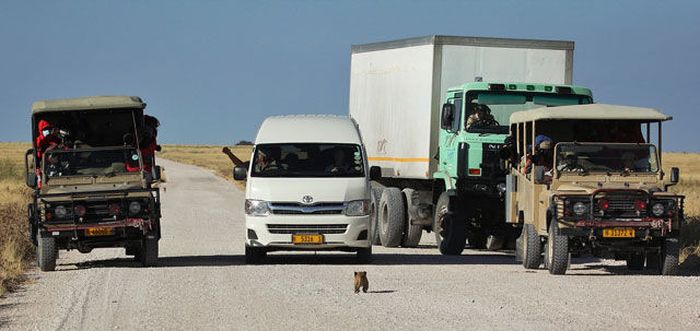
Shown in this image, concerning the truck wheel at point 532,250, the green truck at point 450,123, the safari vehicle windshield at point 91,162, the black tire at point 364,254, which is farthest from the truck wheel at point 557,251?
the safari vehicle windshield at point 91,162

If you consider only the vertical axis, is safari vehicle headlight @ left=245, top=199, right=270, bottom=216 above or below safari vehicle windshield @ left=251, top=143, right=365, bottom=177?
below

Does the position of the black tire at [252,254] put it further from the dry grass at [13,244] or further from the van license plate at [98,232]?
the dry grass at [13,244]

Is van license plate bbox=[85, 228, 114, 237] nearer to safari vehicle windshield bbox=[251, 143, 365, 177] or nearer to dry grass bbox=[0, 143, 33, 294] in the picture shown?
dry grass bbox=[0, 143, 33, 294]

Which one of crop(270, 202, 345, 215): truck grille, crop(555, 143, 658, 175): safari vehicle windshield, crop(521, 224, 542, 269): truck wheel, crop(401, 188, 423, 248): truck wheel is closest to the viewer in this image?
crop(555, 143, 658, 175): safari vehicle windshield

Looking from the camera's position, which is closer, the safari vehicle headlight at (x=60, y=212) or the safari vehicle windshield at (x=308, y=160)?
the safari vehicle headlight at (x=60, y=212)

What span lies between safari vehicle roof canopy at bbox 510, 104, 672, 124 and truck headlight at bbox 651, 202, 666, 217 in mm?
1605

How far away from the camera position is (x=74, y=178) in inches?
835

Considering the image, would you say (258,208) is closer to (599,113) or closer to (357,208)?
(357,208)

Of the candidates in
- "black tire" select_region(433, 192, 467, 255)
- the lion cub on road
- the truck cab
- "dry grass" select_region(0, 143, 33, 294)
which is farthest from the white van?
the lion cub on road

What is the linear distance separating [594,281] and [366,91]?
1185cm

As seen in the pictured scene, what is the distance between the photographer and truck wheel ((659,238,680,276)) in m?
19.1

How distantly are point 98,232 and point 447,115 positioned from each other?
653 centimetres

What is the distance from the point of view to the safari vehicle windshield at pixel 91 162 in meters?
21.3

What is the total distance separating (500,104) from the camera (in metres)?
24.1
